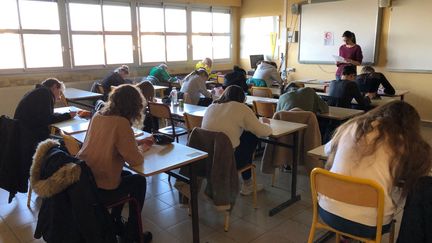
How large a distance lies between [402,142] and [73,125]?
2777 millimetres

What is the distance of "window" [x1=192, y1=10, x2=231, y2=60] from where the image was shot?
8297 millimetres

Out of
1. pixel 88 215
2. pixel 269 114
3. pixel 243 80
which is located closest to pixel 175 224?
pixel 88 215

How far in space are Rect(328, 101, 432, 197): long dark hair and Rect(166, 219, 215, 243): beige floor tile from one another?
1481 mm

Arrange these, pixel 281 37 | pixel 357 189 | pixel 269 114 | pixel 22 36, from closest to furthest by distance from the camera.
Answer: pixel 357 189 < pixel 269 114 < pixel 22 36 < pixel 281 37

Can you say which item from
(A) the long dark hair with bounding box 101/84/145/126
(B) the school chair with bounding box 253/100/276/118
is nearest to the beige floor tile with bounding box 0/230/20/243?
(A) the long dark hair with bounding box 101/84/145/126

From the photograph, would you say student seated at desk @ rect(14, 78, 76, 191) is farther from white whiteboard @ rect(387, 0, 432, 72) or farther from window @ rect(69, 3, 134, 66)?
white whiteboard @ rect(387, 0, 432, 72)

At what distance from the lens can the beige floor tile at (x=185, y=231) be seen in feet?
8.64

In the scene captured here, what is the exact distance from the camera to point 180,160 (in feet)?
7.42

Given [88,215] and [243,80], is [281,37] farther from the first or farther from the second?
[88,215]

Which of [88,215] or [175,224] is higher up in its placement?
[88,215]

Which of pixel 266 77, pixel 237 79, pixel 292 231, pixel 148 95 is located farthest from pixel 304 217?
pixel 266 77

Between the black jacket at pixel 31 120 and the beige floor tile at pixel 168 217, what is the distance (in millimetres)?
1214

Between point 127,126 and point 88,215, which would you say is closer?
point 88,215

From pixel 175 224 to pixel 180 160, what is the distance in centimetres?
83
